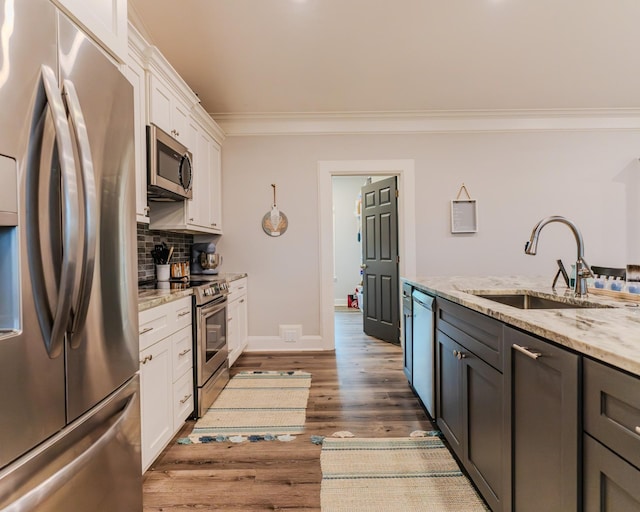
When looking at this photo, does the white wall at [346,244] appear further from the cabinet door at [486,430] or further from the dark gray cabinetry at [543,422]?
the dark gray cabinetry at [543,422]

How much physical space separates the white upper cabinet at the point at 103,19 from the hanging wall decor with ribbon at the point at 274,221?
254cm

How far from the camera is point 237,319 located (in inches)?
130

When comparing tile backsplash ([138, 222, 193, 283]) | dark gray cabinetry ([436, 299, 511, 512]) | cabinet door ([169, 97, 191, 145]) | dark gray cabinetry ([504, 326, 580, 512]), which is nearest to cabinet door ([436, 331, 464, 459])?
dark gray cabinetry ([436, 299, 511, 512])

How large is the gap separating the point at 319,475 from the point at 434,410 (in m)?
0.78

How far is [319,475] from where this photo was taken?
5.49 feet

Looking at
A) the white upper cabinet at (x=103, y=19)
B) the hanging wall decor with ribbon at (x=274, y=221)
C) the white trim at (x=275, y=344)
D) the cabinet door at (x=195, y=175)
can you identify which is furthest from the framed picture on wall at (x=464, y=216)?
the white upper cabinet at (x=103, y=19)

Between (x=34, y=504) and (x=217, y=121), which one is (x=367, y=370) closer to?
(x=34, y=504)

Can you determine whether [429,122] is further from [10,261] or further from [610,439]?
[10,261]

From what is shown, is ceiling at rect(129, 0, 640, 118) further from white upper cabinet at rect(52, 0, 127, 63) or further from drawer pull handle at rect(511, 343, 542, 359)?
drawer pull handle at rect(511, 343, 542, 359)

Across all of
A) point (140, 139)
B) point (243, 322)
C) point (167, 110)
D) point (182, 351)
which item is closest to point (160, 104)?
point (167, 110)

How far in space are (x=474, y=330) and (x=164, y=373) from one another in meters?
1.57

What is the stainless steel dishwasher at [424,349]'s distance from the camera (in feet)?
6.59

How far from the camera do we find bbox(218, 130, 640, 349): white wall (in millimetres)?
3764

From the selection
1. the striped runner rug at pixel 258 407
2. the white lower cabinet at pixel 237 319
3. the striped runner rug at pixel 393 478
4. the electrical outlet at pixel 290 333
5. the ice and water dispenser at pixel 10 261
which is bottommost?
the striped runner rug at pixel 393 478
